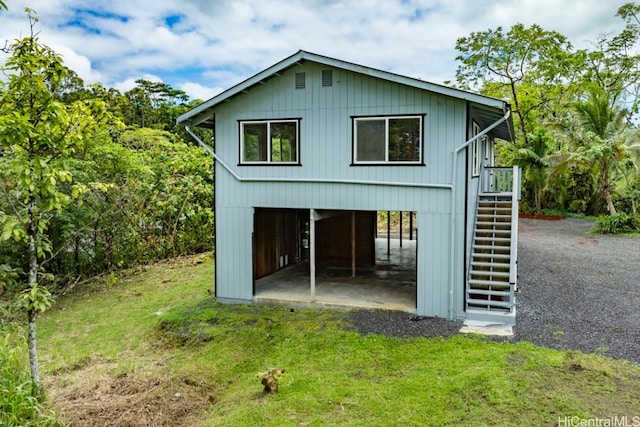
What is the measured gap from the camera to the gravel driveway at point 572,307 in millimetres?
7184

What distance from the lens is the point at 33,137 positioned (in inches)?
188

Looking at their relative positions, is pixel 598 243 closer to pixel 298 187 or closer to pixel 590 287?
pixel 590 287

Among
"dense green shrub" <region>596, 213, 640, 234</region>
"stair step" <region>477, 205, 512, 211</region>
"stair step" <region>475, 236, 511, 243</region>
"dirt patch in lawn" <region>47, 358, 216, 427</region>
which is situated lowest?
"dirt patch in lawn" <region>47, 358, 216, 427</region>

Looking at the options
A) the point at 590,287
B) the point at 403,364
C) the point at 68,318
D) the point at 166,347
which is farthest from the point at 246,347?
the point at 590,287

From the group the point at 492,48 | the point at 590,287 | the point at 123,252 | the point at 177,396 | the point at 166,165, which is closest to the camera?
the point at 177,396

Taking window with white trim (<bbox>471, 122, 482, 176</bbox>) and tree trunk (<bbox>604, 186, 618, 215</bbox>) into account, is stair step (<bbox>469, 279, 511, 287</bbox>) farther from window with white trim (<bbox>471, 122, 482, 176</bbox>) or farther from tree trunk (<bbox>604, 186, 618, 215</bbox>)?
tree trunk (<bbox>604, 186, 618, 215</bbox>)

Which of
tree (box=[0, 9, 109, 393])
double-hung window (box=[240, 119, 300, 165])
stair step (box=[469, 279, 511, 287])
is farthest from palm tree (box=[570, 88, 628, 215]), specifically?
tree (box=[0, 9, 109, 393])

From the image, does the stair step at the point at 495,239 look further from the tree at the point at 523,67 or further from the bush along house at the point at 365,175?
the tree at the point at 523,67

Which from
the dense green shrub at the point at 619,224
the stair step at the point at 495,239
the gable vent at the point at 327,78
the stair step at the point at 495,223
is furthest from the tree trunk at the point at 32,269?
the dense green shrub at the point at 619,224

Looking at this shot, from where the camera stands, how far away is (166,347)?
317 inches

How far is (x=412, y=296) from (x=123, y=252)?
377 inches

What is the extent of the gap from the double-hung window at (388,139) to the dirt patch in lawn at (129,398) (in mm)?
5317

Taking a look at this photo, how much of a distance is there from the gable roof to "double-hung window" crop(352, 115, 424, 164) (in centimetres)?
71

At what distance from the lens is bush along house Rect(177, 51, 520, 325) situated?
8.58 m
